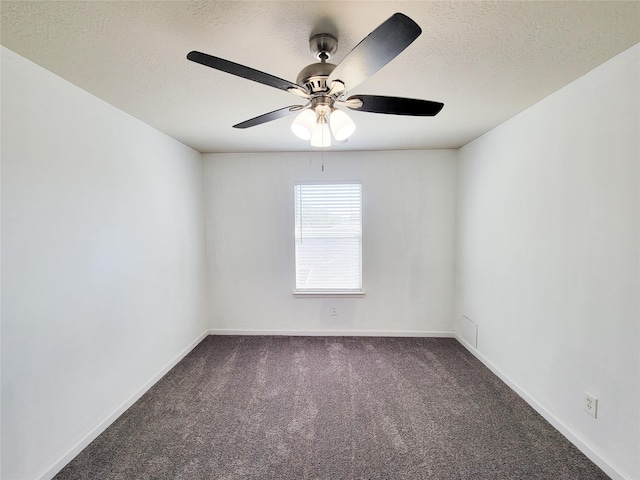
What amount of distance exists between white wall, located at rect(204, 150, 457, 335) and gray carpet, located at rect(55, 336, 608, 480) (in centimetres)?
67

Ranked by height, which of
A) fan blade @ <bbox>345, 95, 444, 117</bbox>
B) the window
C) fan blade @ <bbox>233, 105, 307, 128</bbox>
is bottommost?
the window

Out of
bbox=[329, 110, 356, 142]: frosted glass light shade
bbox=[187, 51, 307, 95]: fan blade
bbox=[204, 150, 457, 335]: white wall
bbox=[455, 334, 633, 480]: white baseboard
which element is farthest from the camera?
bbox=[204, 150, 457, 335]: white wall

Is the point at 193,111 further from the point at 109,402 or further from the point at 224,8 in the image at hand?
the point at 109,402

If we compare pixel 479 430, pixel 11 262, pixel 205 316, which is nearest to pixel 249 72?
pixel 11 262

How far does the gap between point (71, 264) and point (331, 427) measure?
200 cm

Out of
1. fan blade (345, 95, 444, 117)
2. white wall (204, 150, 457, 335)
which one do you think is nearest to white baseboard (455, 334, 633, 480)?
white wall (204, 150, 457, 335)

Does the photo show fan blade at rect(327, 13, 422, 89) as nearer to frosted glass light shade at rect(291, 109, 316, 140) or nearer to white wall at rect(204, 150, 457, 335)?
frosted glass light shade at rect(291, 109, 316, 140)

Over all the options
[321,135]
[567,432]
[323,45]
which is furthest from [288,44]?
[567,432]

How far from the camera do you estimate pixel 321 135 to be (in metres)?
1.49

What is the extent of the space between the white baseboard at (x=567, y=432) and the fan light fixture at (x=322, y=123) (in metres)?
2.30

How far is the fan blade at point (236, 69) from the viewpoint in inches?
39.9

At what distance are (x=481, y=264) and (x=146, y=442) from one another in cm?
318

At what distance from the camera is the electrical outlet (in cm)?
163

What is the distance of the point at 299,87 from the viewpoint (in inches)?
48.4
